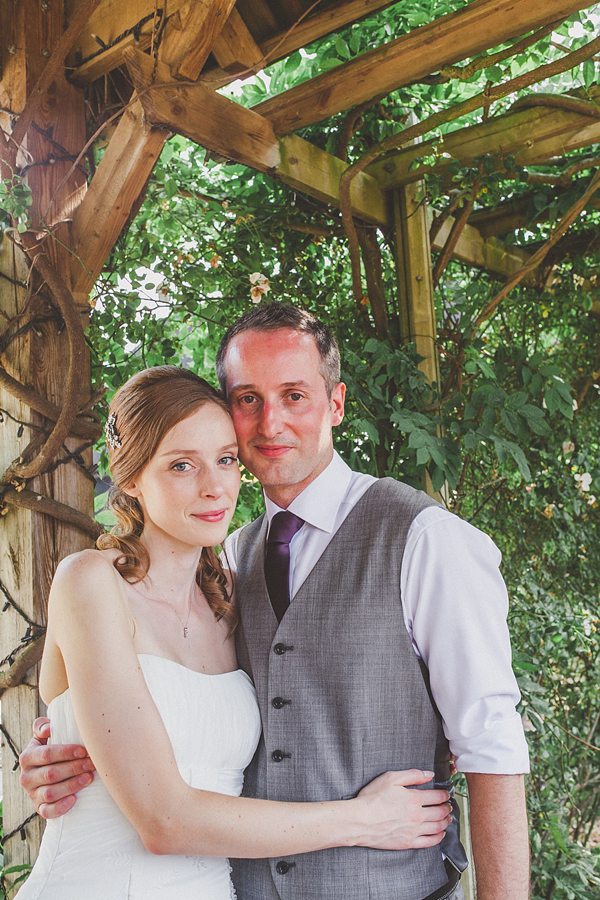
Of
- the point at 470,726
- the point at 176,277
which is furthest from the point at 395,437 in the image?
the point at 470,726

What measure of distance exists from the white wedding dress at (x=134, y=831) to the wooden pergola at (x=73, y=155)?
Result: 56 cm

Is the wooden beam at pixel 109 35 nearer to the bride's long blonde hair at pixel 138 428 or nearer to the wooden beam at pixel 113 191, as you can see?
the wooden beam at pixel 113 191

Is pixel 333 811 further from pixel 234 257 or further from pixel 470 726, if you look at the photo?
pixel 234 257

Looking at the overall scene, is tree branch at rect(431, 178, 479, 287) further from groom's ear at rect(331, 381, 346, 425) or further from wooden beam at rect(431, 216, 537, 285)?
groom's ear at rect(331, 381, 346, 425)

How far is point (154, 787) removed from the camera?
4.00 ft

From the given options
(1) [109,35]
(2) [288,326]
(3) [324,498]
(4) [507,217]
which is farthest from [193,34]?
(4) [507,217]

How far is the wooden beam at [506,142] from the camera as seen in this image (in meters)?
2.38

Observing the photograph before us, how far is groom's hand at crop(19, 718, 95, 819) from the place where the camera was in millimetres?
1362

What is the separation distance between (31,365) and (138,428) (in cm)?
59

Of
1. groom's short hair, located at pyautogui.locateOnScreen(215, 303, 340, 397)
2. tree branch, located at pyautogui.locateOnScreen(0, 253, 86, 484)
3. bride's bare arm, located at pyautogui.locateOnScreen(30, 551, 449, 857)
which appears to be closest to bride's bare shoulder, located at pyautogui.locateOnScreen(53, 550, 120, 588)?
bride's bare arm, located at pyautogui.locateOnScreen(30, 551, 449, 857)

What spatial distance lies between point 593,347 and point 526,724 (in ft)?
6.08

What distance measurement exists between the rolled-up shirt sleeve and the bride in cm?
13

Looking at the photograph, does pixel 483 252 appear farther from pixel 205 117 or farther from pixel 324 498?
pixel 324 498

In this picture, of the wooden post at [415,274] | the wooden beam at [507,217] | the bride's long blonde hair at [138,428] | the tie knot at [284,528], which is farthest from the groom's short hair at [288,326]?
the wooden beam at [507,217]
